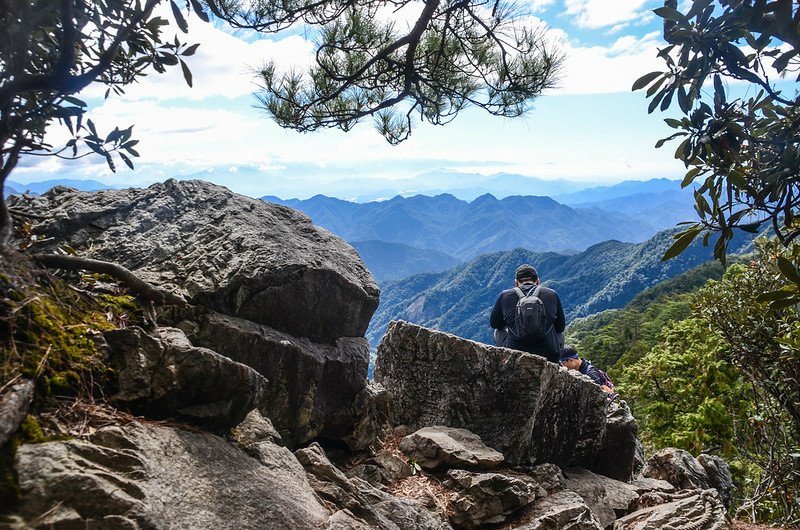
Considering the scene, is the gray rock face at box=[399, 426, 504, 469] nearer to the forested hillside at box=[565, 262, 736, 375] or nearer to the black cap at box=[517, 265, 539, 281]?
the black cap at box=[517, 265, 539, 281]

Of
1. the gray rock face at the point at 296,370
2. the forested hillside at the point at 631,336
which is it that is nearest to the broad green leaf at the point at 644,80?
the gray rock face at the point at 296,370

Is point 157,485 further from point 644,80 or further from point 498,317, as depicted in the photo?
point 498,317

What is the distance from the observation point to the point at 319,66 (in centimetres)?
883

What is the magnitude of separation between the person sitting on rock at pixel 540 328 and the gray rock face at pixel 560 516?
2521 millimetres

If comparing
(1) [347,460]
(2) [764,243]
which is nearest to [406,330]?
(1) [347,460]

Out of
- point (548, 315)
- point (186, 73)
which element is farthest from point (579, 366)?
point (186, 73)

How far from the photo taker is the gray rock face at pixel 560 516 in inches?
207

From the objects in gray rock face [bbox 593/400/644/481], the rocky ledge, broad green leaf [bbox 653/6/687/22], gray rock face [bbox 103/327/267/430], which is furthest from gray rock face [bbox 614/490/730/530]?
broad green leaf [bbox 653/6/687/22]

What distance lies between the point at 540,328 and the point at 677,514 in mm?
2838

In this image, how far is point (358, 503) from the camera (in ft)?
13.5

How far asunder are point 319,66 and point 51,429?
7447 millimetres

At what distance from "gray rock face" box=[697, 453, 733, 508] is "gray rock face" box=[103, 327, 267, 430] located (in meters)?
8.64

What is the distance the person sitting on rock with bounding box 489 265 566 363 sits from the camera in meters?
7.87

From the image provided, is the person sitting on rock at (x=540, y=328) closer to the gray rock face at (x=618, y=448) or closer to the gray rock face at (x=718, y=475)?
the gray rock face at (x=618, y=448)
